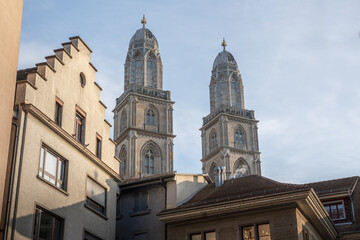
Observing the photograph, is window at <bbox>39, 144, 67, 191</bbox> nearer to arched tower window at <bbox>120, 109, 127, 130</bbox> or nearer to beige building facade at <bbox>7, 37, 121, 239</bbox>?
beige building facade at <bbox>7, 37, 121, 239</bbox>

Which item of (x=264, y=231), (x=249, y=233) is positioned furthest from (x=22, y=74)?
(x=264, y=231)

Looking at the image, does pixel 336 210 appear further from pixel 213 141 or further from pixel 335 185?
pixel 213 141

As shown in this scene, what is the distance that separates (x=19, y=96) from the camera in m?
24.9

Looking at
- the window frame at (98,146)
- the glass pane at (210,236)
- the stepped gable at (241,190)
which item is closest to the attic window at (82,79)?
the window frame at (98,146)

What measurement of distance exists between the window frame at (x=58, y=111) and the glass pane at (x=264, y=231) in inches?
426

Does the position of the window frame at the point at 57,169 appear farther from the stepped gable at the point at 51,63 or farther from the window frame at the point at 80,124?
the stepped gable at the point at 51,63

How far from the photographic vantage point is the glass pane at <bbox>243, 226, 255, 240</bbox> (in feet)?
93.3

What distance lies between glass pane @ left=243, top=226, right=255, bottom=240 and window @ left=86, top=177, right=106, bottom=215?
7585 mm

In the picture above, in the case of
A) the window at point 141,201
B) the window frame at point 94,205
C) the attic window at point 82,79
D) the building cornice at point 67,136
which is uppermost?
the attic window at point 82,79

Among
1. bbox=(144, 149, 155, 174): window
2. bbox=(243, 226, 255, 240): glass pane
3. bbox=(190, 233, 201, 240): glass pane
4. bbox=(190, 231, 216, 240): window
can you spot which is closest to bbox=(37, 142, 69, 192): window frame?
bbox=(190, 233, 201, 240): glass pane

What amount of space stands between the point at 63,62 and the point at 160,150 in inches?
2719

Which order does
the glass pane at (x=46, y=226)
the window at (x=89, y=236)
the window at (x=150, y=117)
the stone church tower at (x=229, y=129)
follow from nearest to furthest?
the glass pane at (x=46, y=226) < the window at (x=89, y=236) < the window at (x=150, y=117) < the stone church tower at (x=229, y=129)

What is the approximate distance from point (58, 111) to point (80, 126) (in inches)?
95.2

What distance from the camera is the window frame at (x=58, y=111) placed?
27.5 meters
